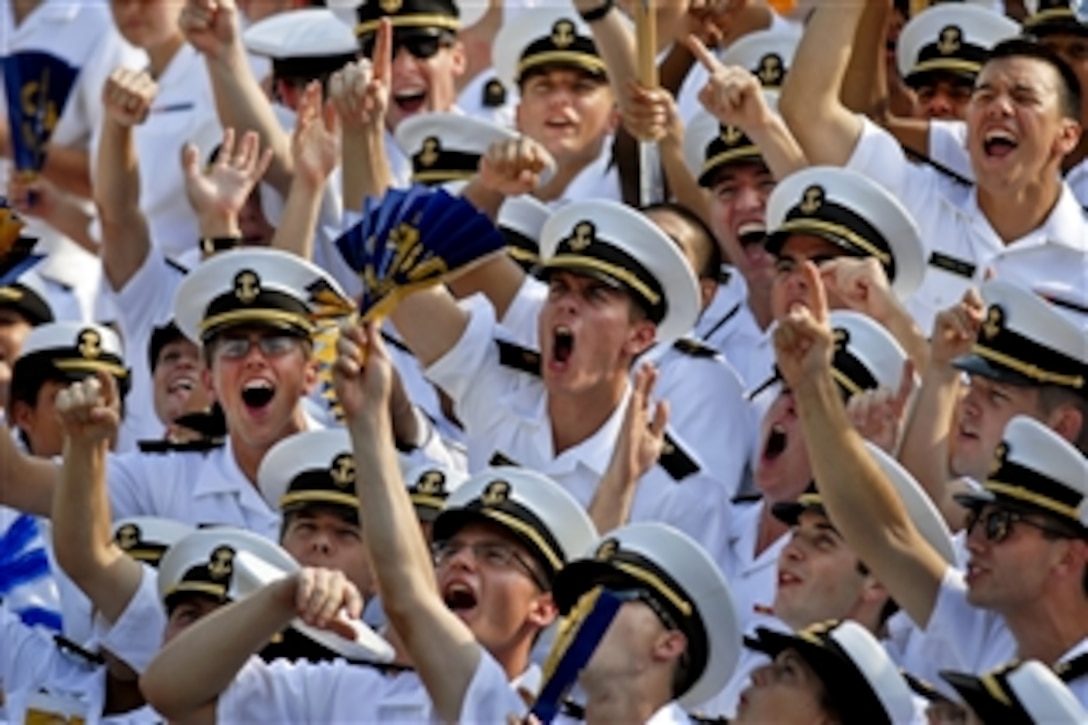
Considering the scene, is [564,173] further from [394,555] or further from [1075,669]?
[1075,669]

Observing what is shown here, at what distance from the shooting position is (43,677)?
10500 mm

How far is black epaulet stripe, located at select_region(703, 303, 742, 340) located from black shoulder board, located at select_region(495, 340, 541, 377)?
2.60 feet

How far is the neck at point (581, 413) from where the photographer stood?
10711 mm

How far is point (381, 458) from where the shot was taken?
355 inches

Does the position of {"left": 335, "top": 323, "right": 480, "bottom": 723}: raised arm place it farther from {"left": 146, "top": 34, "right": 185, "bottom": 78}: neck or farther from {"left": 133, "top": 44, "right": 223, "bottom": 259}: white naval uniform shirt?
{"left": 146, "top": 34, "right": 185, "bottom": 78}: neck

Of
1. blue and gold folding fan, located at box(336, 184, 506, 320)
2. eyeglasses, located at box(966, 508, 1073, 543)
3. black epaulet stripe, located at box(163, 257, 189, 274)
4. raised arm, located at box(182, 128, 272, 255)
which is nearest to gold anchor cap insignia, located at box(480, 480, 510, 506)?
blue and gold folding fan, located at box(336, 184, 506, 320)

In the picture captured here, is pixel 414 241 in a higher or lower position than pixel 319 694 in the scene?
higher

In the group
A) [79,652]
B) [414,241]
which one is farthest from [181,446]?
[414,241]

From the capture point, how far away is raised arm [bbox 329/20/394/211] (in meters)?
11.2

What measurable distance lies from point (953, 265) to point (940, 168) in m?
0.38

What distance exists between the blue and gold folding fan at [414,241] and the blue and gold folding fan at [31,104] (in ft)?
14.1

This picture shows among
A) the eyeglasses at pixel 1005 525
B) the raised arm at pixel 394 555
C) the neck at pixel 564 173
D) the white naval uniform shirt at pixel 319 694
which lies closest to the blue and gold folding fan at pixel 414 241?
the raised arm at pixel 394 555

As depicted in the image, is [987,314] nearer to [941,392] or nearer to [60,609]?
[941,392]

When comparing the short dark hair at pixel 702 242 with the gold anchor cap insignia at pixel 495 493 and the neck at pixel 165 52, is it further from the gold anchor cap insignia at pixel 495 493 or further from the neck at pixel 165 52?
the neck at pixel 165 52
